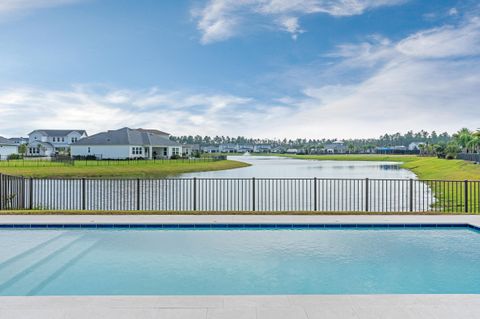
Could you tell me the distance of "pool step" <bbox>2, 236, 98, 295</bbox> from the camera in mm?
5414

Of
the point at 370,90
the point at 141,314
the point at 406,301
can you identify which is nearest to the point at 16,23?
the point at 141,314

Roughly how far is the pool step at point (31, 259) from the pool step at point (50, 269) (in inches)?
2.1

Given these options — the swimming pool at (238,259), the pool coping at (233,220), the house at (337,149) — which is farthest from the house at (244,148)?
the swimming pool at (238,259)

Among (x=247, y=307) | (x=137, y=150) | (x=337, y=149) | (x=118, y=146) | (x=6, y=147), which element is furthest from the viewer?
(x=337, y=149)

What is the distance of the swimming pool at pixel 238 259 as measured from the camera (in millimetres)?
5570

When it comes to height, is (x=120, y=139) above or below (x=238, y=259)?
above

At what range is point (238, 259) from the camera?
6.88 metres

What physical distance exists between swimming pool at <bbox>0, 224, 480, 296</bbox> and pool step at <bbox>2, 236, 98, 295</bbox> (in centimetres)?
1

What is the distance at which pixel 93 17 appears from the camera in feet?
50.4

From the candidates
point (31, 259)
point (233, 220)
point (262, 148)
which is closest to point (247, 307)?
point (31, 259)

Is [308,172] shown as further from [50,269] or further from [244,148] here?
[244,148]

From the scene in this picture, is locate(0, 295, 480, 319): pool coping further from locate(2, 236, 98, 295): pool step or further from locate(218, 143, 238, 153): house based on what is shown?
locate(218, 143, 238, 153): house

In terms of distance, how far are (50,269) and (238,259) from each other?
123 inches

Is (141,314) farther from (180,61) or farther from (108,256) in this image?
(180,61)
